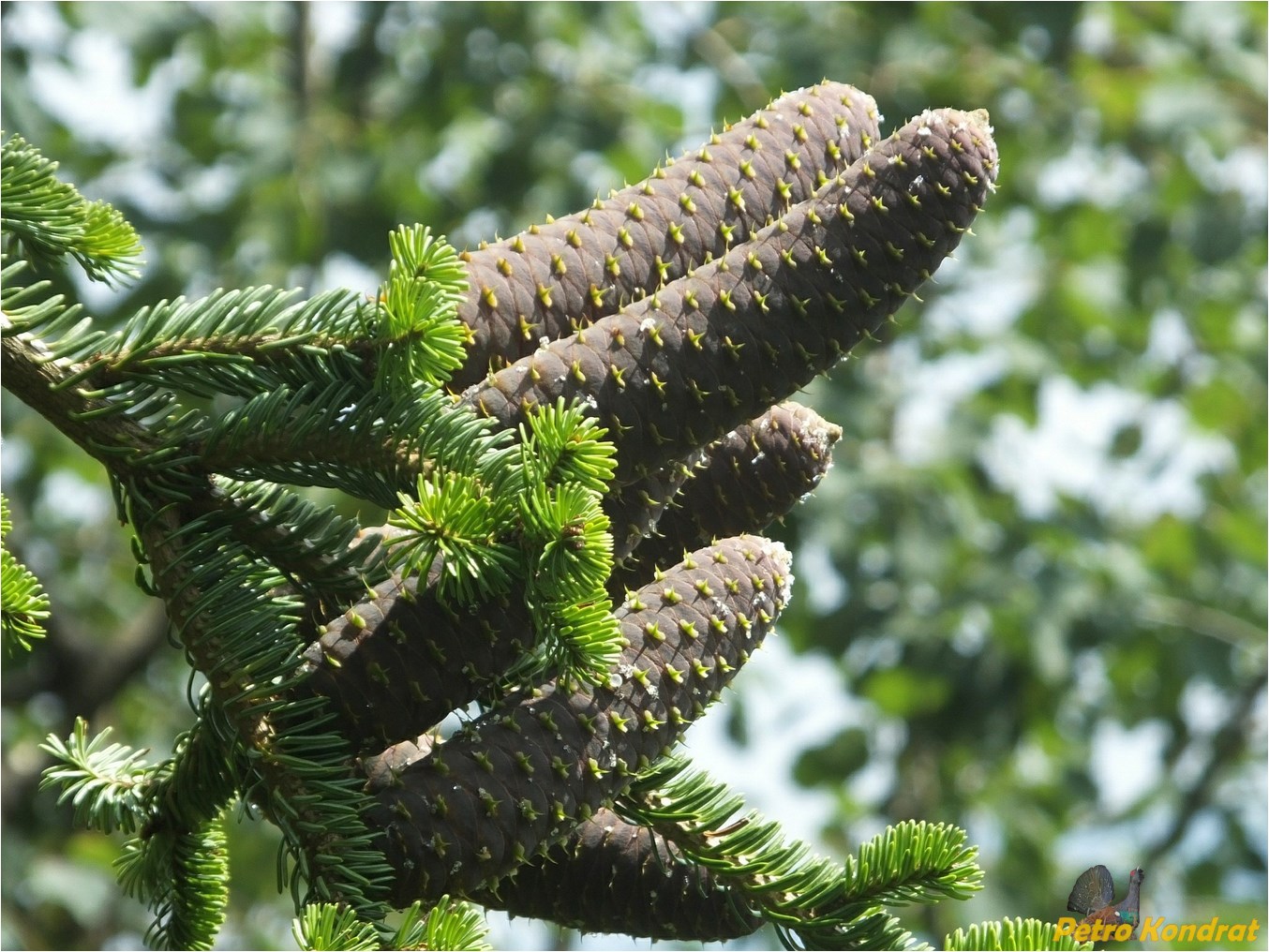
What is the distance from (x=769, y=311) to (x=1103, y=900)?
0.51 metres

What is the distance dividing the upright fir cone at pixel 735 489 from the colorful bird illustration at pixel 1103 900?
0.37m

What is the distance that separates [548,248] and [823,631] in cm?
477

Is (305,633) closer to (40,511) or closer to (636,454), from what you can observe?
(636,454)

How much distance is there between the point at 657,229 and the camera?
1.12 meters

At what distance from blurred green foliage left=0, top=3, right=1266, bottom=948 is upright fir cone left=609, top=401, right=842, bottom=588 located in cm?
390

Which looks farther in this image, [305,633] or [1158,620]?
[1158,620]

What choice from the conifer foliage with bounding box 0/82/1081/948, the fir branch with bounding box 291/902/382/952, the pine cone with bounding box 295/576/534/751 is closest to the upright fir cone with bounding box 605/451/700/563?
the conifer foliage with bounding box 0/82/1081/948

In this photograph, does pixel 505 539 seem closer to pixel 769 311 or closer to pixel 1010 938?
pixel 769 311

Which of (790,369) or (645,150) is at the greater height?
(645,150)

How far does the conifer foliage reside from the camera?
0.92m

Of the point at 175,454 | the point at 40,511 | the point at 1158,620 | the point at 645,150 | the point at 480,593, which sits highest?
the point at 645,150

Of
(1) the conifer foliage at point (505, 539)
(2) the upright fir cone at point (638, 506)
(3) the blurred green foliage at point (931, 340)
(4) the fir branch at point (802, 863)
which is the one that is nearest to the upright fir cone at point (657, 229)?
(1) the conifer foliage at point (505, 539)

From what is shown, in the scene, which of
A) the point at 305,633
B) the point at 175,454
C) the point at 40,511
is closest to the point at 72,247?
the point at 175,454

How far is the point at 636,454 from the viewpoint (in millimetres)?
979
